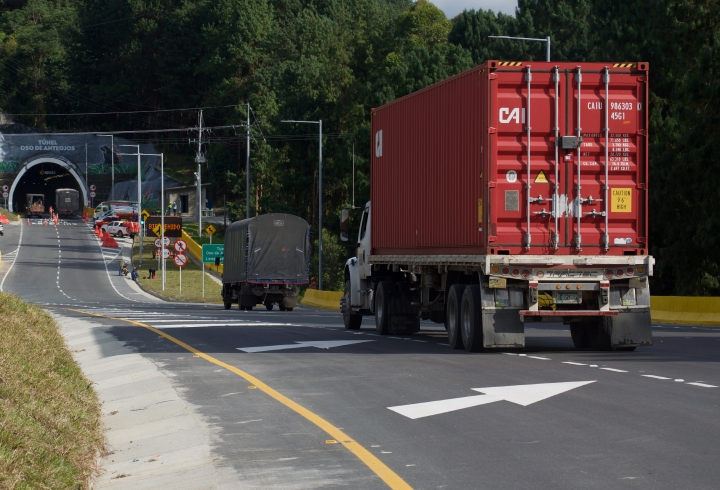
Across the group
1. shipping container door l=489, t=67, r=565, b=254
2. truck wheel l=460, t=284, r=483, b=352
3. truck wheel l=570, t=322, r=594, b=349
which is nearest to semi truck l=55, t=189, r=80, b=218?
truck wheel l=570, t=322, r=594, b=349

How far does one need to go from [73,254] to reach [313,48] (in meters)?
36.0

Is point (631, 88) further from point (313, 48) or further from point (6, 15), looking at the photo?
point (6, 15)

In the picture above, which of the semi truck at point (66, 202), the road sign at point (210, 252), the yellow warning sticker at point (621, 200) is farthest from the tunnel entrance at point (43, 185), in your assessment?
the yellow warning sticker at point (621, 200)

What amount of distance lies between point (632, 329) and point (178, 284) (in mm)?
52461

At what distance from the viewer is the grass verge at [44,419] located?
7262 mm

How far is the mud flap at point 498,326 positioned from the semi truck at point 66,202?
363ft

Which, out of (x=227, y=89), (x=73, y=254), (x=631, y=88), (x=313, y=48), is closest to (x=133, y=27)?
(x=227, y=89)

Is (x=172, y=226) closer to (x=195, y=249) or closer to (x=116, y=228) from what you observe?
(x=195, y=249)

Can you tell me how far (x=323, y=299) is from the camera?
48812 millimetres

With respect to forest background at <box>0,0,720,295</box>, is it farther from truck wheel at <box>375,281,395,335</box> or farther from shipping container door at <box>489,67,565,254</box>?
shipping container door at <box>489,67,565,254</box>

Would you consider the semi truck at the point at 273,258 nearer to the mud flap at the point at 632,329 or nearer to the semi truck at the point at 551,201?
the semi truck at the point at 551,201

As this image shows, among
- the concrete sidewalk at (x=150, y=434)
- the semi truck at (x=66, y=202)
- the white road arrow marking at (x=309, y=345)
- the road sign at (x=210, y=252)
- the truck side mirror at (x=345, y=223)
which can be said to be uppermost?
the semi truck at (x=66, y=202)

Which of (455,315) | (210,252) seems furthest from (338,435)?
(210,252)

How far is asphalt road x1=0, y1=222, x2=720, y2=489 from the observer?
764 centimetres
